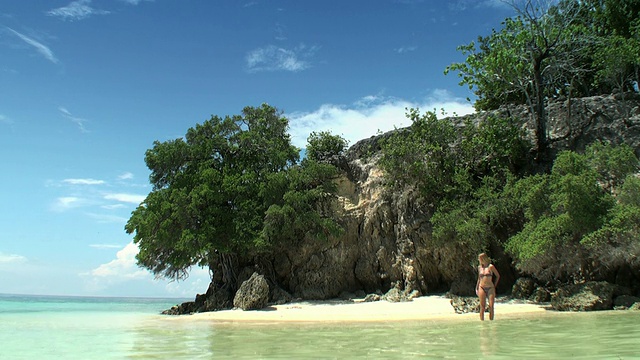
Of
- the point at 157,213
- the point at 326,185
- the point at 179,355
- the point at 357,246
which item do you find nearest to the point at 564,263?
the point at 357,246

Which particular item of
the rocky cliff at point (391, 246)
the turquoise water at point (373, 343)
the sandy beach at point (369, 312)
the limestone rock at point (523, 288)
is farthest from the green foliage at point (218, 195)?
the turquoise water at point (373, 343)

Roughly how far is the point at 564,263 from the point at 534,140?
25.4 ft

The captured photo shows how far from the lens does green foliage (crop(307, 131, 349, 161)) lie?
24.3 m

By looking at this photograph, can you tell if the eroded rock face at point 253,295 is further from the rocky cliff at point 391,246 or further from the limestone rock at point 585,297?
the limestone rock at point 585,297

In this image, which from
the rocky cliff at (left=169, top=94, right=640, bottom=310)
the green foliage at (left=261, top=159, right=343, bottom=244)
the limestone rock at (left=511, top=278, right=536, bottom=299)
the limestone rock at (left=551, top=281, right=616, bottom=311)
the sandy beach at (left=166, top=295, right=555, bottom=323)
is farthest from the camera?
the green foliage at (left=261, top=159, right=343, bottom=244)


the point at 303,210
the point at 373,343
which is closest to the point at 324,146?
the point at 303,210

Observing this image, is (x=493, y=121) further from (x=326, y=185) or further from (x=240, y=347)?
(x=240, y=347)

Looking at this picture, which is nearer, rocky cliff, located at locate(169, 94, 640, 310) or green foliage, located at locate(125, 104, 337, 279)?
rocky cliff, located at locate(169, 94, 640, 310)

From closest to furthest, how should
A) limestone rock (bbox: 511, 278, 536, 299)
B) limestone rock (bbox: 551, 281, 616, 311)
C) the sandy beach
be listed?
limestone rock (bbox: 551, 281, 616, 311), the sandy beach, limestone rock (bbox: 511, 278, 536, 299)

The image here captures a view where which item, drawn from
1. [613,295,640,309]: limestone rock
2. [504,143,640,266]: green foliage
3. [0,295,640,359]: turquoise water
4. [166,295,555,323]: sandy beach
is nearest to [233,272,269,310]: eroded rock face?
[166,295,555,323]: sandy beach

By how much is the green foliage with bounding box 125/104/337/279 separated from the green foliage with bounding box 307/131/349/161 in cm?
121

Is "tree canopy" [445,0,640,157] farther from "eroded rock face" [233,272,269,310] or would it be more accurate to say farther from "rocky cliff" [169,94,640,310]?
"eroded rock face" [233,272,269,310]

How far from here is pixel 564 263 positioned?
1405 cm

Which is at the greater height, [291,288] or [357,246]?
[357,246]
